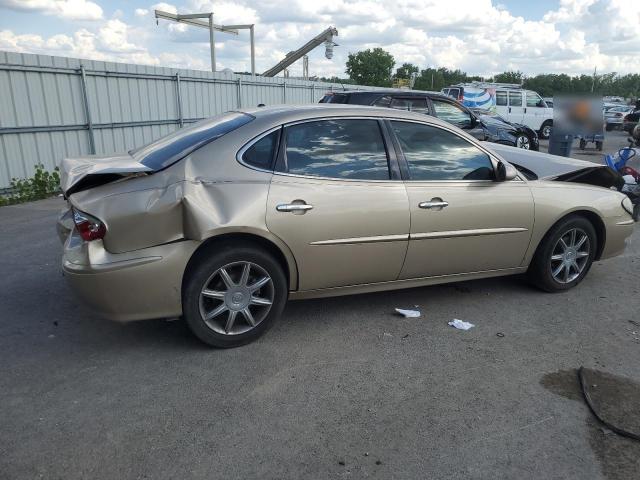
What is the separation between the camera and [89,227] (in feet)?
10.8

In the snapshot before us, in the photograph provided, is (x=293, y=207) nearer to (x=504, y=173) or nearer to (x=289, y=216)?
(x=289, y=216)

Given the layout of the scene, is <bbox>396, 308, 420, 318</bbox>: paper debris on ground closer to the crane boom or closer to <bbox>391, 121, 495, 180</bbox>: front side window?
<bbox>391, 121, 495, 180</bbox>: front side window

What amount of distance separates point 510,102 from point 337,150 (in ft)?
70.0

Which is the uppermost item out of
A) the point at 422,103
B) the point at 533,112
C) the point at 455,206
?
the point at 422,103

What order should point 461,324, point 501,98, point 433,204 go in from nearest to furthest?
point 433,204 < point 461,324 < point 501,98

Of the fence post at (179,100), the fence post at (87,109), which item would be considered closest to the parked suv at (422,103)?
the fence post at (179,100)

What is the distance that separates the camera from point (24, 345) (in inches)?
147

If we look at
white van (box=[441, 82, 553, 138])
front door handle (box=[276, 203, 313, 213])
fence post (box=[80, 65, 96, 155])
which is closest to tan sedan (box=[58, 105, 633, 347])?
front door handle (box=[276, 203, 313, 213])

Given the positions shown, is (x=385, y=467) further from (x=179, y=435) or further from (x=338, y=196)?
(x=338, y=196)

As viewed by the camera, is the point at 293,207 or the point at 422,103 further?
the point at 422,103

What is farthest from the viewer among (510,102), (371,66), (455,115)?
(371,66)

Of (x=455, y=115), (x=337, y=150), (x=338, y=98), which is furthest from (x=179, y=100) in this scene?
(x=337, y=150)

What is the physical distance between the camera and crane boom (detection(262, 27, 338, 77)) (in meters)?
34.4

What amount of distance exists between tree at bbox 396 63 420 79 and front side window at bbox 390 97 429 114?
6621 centimetres
